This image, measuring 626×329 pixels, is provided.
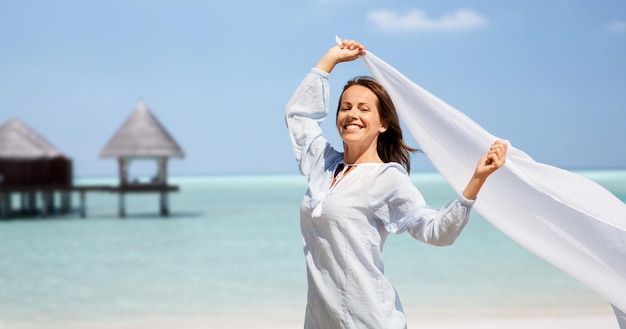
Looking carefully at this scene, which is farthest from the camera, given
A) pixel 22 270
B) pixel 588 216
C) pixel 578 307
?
pixel 22 270

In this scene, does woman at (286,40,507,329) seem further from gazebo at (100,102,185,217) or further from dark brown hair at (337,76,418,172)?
gazebo at (100,102,185,217)

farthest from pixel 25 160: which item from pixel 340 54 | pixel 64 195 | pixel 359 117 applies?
pixel 359 117

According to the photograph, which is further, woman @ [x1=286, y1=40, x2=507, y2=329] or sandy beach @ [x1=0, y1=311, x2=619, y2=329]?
sandy beach @ [x1=0, y1=311, x2=619, y2=329]

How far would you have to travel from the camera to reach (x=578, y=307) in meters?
8.01

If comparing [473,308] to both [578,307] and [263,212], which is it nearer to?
[578,307]

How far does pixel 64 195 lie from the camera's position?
27938 millimetres

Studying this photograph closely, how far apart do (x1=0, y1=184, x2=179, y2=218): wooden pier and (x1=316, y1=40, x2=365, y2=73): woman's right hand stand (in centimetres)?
2081

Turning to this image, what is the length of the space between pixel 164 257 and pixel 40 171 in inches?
404

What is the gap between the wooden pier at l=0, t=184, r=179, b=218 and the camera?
23.0 metres

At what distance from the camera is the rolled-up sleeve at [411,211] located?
1.67 metres

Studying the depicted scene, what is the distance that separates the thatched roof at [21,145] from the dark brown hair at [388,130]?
2284cm

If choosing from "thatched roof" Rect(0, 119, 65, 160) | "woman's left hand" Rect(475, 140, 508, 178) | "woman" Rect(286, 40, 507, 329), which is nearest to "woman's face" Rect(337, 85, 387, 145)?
"woman" Rect(286, 40, 507, 329)

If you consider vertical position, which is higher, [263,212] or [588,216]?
[588,216]

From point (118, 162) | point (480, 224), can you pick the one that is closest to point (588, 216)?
point (480, 224)
